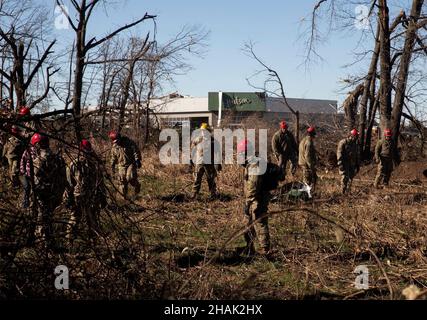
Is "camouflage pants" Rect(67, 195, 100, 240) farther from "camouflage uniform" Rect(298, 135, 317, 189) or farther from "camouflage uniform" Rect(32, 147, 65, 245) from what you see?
"camouflage uniform" Rect(298, 135, 317, 189)

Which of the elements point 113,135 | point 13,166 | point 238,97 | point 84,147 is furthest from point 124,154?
point 238,97

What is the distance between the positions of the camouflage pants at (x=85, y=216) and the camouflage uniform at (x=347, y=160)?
28.9ft

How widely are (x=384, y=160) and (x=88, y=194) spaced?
1109cm

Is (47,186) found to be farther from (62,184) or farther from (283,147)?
(283,147)

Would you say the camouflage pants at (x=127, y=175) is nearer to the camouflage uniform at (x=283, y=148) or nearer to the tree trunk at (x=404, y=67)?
the camouflage uniform at (x=283, y=148)

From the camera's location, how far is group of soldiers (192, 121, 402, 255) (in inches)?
320

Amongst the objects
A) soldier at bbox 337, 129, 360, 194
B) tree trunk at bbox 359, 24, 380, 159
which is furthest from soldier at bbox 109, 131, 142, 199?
tree trunk at bbox 359, 24, 380, 159

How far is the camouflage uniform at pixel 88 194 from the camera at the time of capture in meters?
5.67

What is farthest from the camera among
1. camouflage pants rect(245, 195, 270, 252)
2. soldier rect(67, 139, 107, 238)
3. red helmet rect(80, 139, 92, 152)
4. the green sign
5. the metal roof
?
the green sign

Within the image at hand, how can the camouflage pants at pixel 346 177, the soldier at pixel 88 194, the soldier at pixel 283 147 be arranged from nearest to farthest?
1. the soldier at pixel 88 194
2. the camouflage pants at pixel 346 177
3. the soldier at pixel 283 147

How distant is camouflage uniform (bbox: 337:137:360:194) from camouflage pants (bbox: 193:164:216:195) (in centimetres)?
310

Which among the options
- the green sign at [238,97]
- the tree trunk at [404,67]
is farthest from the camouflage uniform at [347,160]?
the green sign at [238,97]

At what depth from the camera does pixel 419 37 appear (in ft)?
59.0
